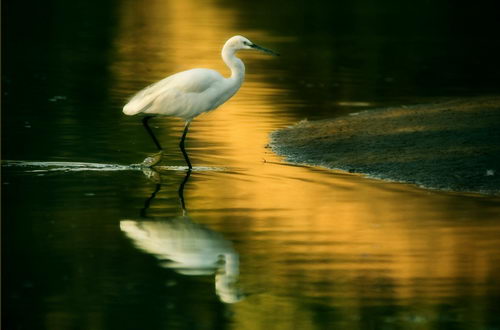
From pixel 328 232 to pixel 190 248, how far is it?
1286 mm

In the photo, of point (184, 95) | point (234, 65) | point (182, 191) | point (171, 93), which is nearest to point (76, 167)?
point (171, 93)

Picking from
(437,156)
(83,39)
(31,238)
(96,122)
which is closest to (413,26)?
(83,39)

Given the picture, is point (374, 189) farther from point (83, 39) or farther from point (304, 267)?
point (83, 39)

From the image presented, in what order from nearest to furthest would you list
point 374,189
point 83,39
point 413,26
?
point 374,189 < point 83,39 < point 413,26

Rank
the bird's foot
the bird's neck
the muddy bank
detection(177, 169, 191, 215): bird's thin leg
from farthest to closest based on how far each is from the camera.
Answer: the bird's neck → the bird's foot → the muddy bank → detection(177, 169, 191, 215): bird's thin leg

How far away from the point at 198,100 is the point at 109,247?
4.15m

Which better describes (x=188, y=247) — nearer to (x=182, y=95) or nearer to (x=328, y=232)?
(x=328, y=232)

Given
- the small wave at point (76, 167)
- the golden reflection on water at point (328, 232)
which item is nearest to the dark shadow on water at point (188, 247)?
the golden reflection on water at point (328, 232)

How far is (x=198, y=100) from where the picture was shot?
13703 millimetres

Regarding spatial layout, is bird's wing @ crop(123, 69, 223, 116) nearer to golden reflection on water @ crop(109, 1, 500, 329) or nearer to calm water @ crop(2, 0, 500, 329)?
calm water @ crop(2, 0, 500, 329)

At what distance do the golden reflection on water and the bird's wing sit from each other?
31.9 inches

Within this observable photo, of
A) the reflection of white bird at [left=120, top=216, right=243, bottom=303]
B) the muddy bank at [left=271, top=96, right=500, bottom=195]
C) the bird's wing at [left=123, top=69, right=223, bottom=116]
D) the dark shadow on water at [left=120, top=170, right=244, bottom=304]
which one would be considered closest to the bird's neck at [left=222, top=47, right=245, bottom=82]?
the bird's wing at [left=123, top=69, right=223, bottom=116]

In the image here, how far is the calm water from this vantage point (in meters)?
8.17

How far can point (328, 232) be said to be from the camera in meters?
10.5
